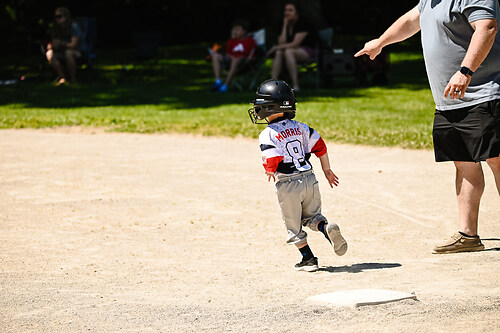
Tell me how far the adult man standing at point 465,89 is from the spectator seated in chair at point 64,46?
13.6m

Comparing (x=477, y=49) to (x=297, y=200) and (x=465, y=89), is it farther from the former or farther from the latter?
(x=297, y=200)

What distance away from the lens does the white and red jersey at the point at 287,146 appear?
17.5ft

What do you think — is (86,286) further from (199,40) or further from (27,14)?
(199,40)

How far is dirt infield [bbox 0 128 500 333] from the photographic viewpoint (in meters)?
4.33

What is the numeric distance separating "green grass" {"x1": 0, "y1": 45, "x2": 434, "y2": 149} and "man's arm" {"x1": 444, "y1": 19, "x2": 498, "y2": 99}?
5480mm

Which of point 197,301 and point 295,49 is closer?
point 197,301

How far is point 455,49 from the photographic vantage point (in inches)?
221

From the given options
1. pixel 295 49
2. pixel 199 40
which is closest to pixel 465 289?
pixel 295 49

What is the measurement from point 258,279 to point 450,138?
174 cm

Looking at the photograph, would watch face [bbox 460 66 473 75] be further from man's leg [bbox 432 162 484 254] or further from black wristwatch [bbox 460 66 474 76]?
man's leg [bbox 432 162 484 254]

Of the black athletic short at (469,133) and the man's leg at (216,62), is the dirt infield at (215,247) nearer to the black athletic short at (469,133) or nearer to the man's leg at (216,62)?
the black athletic short at (469,133)

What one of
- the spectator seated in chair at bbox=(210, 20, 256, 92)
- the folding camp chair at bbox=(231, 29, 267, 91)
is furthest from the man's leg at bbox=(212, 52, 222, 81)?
the folding camp chair at bbox=(231, 29, 267, 91)

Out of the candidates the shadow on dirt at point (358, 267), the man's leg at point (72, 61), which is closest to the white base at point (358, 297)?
the shadow on dirt at point (358, 267)

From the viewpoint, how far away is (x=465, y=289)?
15.3ft
